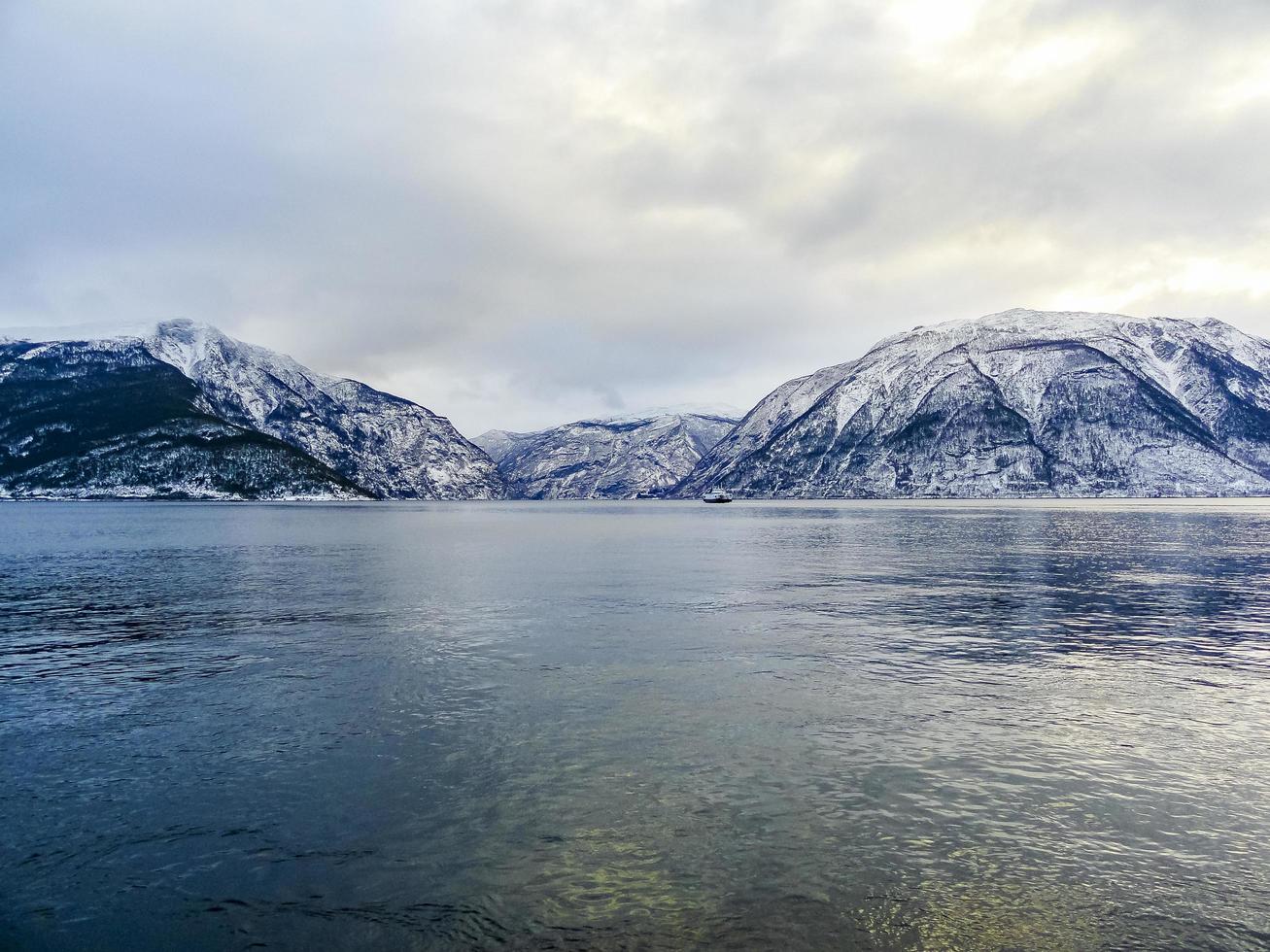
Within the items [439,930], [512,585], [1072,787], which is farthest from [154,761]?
[512,585]

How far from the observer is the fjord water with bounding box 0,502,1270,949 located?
45.4 feet

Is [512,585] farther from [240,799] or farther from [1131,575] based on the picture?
[1131,575]

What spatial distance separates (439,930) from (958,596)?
2036 inches

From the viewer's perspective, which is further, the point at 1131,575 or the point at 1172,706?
the point at 1131,575

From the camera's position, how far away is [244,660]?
3578 centimetres

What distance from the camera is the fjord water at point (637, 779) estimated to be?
13828 millimetres

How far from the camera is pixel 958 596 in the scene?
186ft

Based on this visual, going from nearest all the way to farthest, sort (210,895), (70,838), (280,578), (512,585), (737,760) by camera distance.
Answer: (210,895), (70,838), (737,760), (512,585), (280,578)

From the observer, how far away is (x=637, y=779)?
2033 cm

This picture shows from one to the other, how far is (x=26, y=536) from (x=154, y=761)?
140 meters

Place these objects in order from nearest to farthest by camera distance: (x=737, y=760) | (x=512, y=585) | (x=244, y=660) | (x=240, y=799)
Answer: (x=240, y=799) → (x=737, y=760) → (x=244, y=660) → (x=512, y=585)

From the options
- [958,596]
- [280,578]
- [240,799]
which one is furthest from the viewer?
[280,578]

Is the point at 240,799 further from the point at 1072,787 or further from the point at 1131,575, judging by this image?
the point at 1131,575

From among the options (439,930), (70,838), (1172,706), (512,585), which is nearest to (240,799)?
(70,838)
